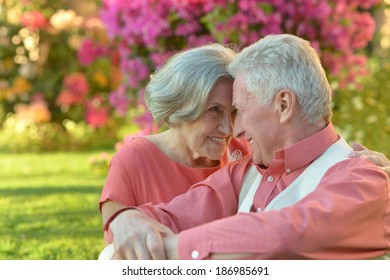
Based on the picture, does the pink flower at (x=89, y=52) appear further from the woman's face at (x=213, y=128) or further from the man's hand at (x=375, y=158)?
the man's hand at (x=375, y=158)

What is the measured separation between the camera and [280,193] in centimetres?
296

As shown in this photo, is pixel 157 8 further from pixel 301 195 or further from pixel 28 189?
pixel 301 195

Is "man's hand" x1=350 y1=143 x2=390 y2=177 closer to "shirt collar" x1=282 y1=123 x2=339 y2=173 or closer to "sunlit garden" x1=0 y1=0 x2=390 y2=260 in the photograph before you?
"shirt collar" x1=282 y1=123 x2=339 y2=173

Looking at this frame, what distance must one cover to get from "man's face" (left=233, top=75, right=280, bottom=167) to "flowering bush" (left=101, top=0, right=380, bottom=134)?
3427 millimetres

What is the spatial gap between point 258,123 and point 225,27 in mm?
3632

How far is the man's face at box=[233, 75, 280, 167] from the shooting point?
117 inches

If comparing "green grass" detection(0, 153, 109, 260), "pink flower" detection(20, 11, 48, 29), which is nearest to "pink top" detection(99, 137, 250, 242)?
"green grass" detection(0, 153, 109, 260)

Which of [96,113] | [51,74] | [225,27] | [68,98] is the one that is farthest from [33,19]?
[225,27]

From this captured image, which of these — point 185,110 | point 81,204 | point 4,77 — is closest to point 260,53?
point 185,110

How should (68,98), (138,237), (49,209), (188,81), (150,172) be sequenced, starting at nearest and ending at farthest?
(138,237) → (188,81) → (150,172) → (49,209) → (68,98)

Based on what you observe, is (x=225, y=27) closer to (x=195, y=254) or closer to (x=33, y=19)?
(x=195, y=254)

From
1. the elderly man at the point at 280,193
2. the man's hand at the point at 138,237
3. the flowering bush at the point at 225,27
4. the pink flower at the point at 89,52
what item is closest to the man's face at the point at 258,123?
the elderly man at the point at 280,193

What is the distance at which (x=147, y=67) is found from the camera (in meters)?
7.20

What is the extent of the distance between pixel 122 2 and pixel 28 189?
7.22 ft
